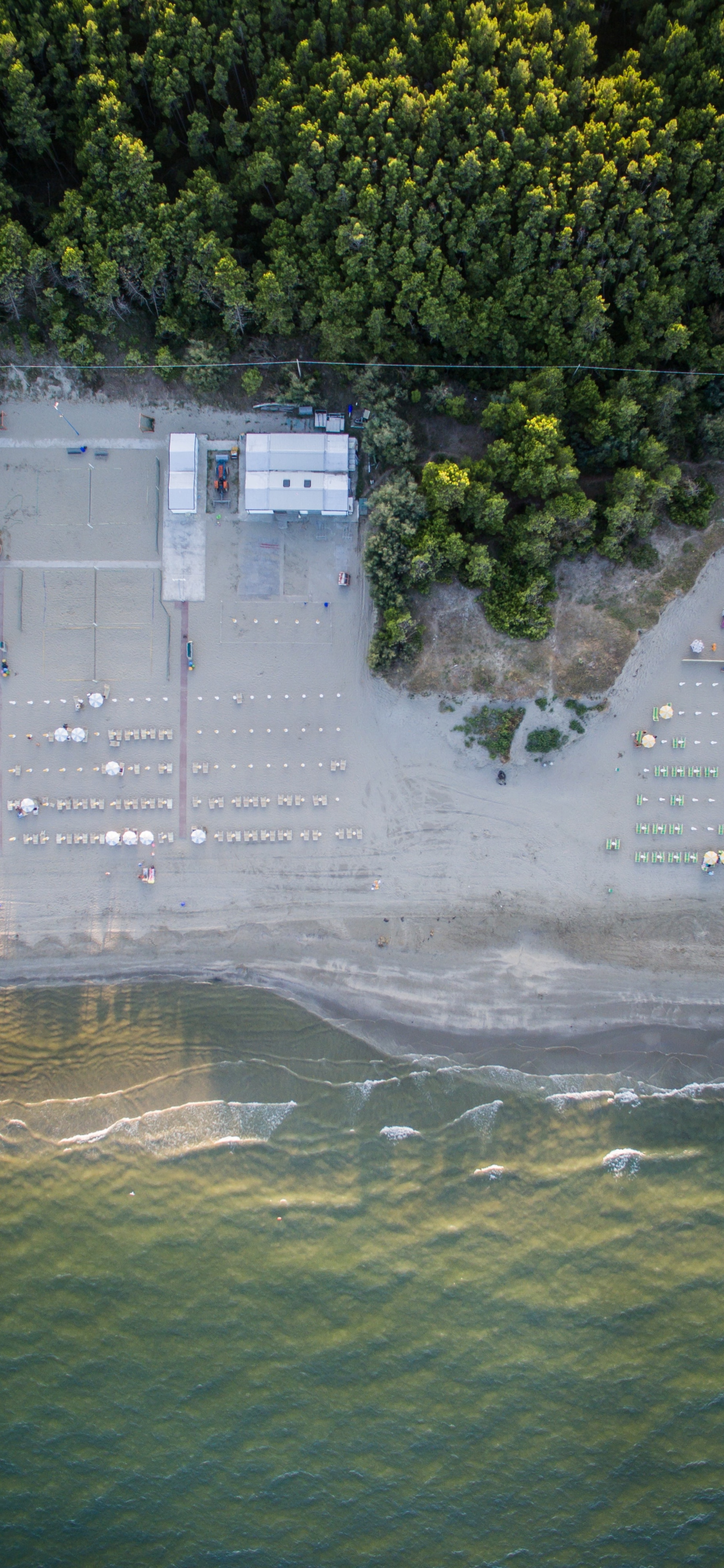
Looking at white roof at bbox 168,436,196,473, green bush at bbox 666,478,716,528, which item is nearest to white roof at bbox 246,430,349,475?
white roof at bbox 168,436,196,473

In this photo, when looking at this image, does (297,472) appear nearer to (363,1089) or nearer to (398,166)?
(398,166)

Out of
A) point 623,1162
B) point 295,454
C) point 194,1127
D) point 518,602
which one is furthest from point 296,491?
point 623,1162

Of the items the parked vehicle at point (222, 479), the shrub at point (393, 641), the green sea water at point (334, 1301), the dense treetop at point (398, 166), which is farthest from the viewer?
the parked vehicle at point (222, 479)

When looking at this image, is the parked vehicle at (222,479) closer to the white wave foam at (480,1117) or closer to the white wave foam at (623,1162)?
the white wave foam at (480,1117)

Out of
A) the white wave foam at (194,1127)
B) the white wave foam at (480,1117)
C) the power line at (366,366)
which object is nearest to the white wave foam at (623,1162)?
the white wave foam at (480,1117)

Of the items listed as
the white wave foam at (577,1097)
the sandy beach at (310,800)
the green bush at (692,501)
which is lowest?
the white wave foam at (577,1097)

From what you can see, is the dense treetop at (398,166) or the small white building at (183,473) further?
the small white building at (183,473)

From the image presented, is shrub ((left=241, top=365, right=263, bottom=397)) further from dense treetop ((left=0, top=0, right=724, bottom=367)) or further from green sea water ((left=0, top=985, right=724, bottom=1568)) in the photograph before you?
green sea water ((left=0, top=985, right=724, bottom=1568))

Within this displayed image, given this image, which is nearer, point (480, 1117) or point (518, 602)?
point (518, 602)
